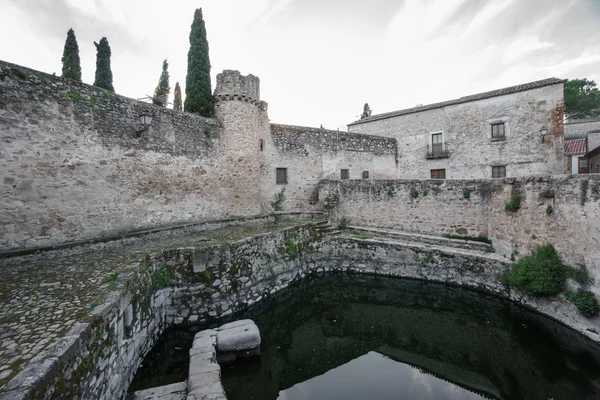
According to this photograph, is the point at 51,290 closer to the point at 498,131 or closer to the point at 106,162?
the point at 106,162

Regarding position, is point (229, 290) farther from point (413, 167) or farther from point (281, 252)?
point (413, 167)

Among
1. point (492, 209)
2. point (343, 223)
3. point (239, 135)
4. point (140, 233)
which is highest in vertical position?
point (239, 135)

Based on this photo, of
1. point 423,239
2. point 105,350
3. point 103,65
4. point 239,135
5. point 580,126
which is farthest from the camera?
point 580,126

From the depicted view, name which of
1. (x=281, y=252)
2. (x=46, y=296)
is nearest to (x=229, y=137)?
(x=281, y=252)

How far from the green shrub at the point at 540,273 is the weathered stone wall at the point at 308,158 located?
962 centimetres

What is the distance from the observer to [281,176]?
1518 centimetres

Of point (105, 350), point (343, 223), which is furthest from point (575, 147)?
point (105, 350)

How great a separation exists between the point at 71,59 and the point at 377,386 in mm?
23863

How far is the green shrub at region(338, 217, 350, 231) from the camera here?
13.3 m

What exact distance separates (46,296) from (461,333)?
342 inches

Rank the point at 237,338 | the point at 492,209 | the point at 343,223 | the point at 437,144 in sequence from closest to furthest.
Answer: the point at 237,338
the point at 492,209
the point at 343,223
the point at 437,144

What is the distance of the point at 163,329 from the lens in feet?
22.5

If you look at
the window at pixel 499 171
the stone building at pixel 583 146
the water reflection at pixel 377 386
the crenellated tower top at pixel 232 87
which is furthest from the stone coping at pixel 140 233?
the stone building at pixel 583 146

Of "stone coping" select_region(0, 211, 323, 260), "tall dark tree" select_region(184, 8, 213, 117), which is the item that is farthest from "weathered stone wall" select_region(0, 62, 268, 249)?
"tall dark tree" select_region(184, 8, 213, 117)
